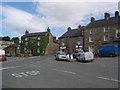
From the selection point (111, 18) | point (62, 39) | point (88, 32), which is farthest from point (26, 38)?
point (111, 18)

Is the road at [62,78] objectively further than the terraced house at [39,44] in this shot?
No

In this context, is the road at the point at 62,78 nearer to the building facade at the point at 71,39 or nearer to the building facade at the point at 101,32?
the building facade at the point at 101,32

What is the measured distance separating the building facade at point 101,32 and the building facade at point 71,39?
5356mm

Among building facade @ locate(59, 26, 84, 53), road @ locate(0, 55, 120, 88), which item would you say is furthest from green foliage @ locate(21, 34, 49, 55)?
road @ locate(0, 55, 120, 88)

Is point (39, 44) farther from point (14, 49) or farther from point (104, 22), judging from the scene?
point (104, 22)

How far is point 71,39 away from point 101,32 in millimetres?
16646

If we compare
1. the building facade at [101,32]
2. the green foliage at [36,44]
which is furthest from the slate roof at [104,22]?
the green foliage at [36,44]

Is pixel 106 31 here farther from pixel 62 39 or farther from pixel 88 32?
pixel 62 39

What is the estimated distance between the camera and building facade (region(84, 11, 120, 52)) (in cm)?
6975

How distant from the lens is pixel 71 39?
8819cm

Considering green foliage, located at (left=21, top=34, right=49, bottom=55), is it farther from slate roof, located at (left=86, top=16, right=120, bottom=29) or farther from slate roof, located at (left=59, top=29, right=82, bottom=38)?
slate roof, located at (left=86, top=16, right=120, bottom=29)

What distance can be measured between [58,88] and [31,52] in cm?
8888

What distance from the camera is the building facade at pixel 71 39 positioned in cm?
8474

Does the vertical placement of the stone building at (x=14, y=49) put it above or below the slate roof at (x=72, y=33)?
below
